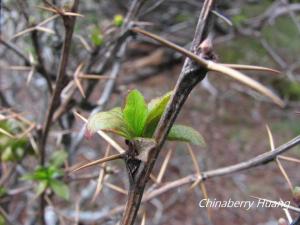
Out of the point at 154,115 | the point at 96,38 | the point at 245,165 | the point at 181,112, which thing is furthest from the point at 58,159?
the point at 181,112

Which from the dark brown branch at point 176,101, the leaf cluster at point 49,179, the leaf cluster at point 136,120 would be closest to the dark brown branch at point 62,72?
the leaf cluster at point 49,179

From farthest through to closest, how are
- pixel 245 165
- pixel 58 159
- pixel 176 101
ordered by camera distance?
1. pixel 58 159
2. pixel 245 165
3. pixel 176 101

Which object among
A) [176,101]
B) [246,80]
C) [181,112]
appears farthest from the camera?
[181,112]

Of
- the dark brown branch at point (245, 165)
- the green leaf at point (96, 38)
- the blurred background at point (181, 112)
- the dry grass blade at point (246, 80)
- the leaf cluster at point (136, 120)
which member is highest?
the dry grass blade at point (246, 80)

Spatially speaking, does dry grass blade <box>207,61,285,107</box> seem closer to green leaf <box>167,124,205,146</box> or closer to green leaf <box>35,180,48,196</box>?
green leaf <box>167,124,205,146</box>

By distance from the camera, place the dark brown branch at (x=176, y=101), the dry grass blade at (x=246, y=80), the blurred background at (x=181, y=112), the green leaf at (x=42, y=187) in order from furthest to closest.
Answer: the blurred background at (x=181, y=112), the green leaf at (x=42, y=187), the dark brown branch at (x=176, y=101), the dry grass blade at (x=246, y=80)

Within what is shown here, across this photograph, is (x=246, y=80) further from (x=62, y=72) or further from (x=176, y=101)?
(x=62, y=72)

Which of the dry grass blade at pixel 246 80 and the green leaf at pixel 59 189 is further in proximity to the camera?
the green leaf at pixel 59 189

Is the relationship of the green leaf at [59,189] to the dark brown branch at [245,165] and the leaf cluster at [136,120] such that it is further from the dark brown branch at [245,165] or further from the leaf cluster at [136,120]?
the leaf cluster at [136,120]

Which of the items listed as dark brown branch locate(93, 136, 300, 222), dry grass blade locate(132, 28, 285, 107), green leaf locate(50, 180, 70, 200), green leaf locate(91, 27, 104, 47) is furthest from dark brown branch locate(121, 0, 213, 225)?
green leaf locate(91, 27, 104, 47)
